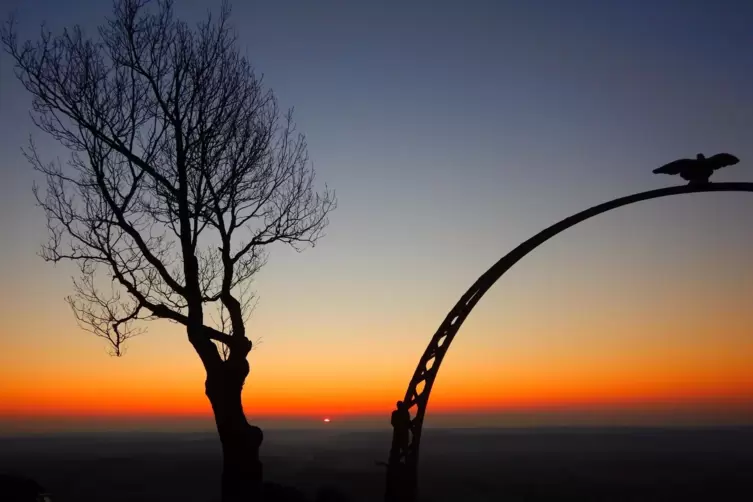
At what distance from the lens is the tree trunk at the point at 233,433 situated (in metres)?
16.3

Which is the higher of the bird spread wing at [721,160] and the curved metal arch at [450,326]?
the bird spread wing at [721,160]

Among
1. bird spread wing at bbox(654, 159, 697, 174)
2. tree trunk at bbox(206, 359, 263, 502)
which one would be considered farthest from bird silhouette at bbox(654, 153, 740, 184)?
tree trunk at bbox(206, 359, 263, 502)

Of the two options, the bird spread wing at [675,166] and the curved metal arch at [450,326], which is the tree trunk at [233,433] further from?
the bird spread wing at [675,166]

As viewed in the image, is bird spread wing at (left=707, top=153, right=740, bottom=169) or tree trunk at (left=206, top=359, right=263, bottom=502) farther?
tree trunk at (left=206, top=359, right=263, bottom=502)

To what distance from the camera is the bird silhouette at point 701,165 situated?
1352 cm

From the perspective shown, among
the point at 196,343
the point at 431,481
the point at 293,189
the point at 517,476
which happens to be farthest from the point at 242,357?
the point at 517,476

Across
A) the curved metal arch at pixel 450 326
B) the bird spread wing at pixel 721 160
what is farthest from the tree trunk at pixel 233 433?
the bird spread wing at pixel 721 160

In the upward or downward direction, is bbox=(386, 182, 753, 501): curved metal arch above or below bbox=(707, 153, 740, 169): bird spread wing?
below

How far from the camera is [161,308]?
16.8 m

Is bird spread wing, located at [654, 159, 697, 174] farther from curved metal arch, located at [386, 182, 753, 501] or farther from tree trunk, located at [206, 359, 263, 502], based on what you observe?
tree trunk, located at [206, 359, 263, 502]

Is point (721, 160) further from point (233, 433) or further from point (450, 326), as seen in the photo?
point (233, 433)

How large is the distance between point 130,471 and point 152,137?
28507 mm

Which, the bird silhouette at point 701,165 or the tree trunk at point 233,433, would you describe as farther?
the tree trunk at point 233,433

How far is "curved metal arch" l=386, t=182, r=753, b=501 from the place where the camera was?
1362cm
